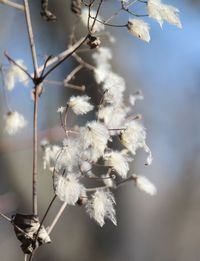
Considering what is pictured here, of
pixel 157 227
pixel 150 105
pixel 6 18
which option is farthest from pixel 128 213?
pixel 6 18

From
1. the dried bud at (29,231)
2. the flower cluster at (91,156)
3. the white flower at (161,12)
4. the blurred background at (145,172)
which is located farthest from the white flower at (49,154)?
the blurred background at (145,172)

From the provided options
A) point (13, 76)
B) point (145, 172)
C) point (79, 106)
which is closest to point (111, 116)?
point (79, 106)

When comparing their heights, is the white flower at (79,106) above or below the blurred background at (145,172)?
above

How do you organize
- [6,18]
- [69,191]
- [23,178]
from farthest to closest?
[23,178] → [6,18] → [69,191]

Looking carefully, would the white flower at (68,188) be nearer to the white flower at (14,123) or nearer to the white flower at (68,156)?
the white flower at (68,156)

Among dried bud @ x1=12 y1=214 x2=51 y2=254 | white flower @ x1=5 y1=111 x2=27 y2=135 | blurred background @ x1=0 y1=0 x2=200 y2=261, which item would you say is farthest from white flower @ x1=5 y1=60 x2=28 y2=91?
blurred background @ x1=0 y1=0 x2=200 y2=261

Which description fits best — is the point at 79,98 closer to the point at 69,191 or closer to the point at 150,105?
the point at 69,191

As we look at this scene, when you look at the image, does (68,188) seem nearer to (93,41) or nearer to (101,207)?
(101,207)
